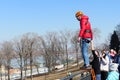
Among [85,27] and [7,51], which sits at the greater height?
[7,51]

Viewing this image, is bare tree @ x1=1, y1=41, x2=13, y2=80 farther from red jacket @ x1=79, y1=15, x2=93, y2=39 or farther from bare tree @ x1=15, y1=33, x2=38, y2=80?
red jacket @ x1=79, y1=15, x2=93, y2=39

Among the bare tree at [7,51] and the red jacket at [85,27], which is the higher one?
the bare tree at [7,51]

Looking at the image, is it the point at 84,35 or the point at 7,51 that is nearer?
the point at 84,35

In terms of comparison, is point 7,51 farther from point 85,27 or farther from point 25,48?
point 85,27

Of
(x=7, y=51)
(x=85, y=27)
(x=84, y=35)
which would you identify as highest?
(x=7, y=51)

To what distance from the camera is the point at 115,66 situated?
14391 mm

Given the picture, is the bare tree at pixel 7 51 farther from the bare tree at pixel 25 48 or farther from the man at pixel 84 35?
the man at pixel 84 35

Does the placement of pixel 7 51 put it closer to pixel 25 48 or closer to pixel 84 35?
pixel 25 48

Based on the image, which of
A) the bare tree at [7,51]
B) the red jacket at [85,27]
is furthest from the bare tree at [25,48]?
the red jacket at [85,27]

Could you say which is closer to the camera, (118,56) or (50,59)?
(118,56)

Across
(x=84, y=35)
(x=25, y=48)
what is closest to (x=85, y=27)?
(x=84, y=35)

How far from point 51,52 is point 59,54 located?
466cm

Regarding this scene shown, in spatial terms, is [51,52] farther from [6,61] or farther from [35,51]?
[6,61]

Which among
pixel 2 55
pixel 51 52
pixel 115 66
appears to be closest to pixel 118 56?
pixel 115 66
